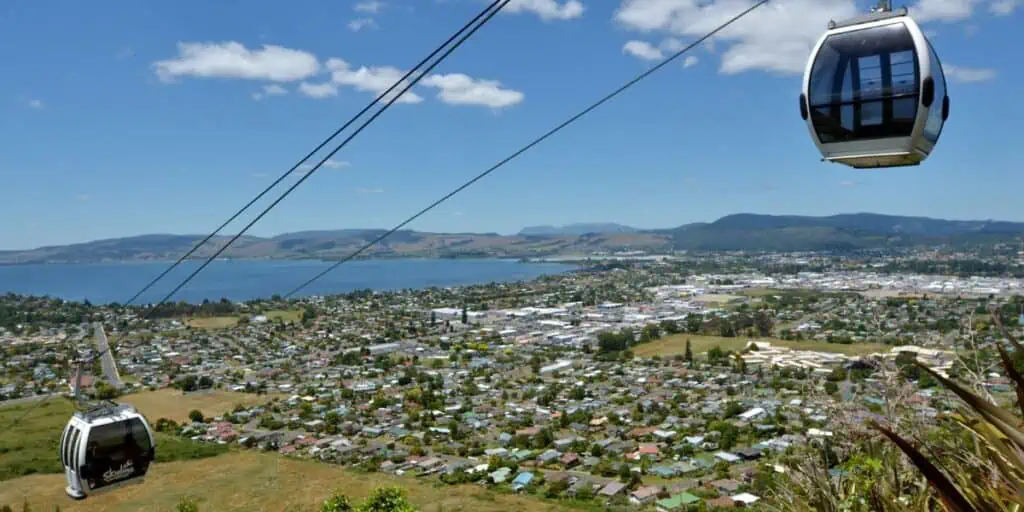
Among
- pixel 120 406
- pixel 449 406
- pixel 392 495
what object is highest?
pixel 120 406

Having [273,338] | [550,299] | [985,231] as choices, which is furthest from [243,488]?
[985,231]

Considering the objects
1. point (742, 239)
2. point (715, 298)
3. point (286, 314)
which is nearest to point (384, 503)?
point (286, 314)

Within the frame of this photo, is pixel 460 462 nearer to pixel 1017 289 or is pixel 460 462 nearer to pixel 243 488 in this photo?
pixel 243 488

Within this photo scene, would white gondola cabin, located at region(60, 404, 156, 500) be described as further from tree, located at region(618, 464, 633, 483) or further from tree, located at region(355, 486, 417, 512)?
tree, located at region(618, 464, 633, 483)

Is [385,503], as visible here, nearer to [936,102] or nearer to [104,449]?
[104,449]

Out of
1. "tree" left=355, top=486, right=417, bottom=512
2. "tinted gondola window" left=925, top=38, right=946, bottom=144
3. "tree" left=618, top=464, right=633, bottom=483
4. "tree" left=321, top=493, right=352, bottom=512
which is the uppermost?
"tinted gondola window" left=925, top=38, right=946, bottom=144

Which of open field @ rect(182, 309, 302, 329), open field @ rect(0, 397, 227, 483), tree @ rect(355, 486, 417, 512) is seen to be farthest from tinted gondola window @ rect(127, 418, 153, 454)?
open field @ rect(182, 309, 302, 329)
